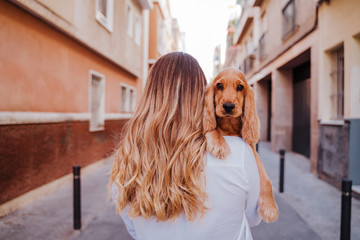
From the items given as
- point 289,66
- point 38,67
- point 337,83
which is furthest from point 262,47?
point 38,67

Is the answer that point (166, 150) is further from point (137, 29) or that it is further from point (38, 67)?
point (137, 29)

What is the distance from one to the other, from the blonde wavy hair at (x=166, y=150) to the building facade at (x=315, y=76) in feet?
1.73

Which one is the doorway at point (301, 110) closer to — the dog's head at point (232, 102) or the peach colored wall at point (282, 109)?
the peach colored wall at point (282, 109)

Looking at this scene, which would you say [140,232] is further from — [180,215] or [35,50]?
[35,50]

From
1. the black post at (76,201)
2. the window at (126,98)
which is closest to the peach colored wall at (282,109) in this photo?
the window at (126,98)

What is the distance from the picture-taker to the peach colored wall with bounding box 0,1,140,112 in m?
4.21

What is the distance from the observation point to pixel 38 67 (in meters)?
5.06

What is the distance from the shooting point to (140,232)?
125 centimetres

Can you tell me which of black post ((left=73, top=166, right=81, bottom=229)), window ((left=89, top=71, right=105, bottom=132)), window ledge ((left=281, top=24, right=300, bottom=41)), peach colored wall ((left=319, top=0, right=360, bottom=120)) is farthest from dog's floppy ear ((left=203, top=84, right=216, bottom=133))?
window ledge ((left=281, top=24, right=300, bottom=41))

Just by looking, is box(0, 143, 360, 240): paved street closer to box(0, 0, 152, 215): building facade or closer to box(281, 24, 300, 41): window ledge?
box(0, 0, 152, 215): building facade

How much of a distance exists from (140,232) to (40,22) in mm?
5207

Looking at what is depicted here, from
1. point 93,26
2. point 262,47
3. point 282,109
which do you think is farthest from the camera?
point 262,47

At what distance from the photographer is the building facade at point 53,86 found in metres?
4.25

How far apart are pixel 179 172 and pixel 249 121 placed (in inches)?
19.3
